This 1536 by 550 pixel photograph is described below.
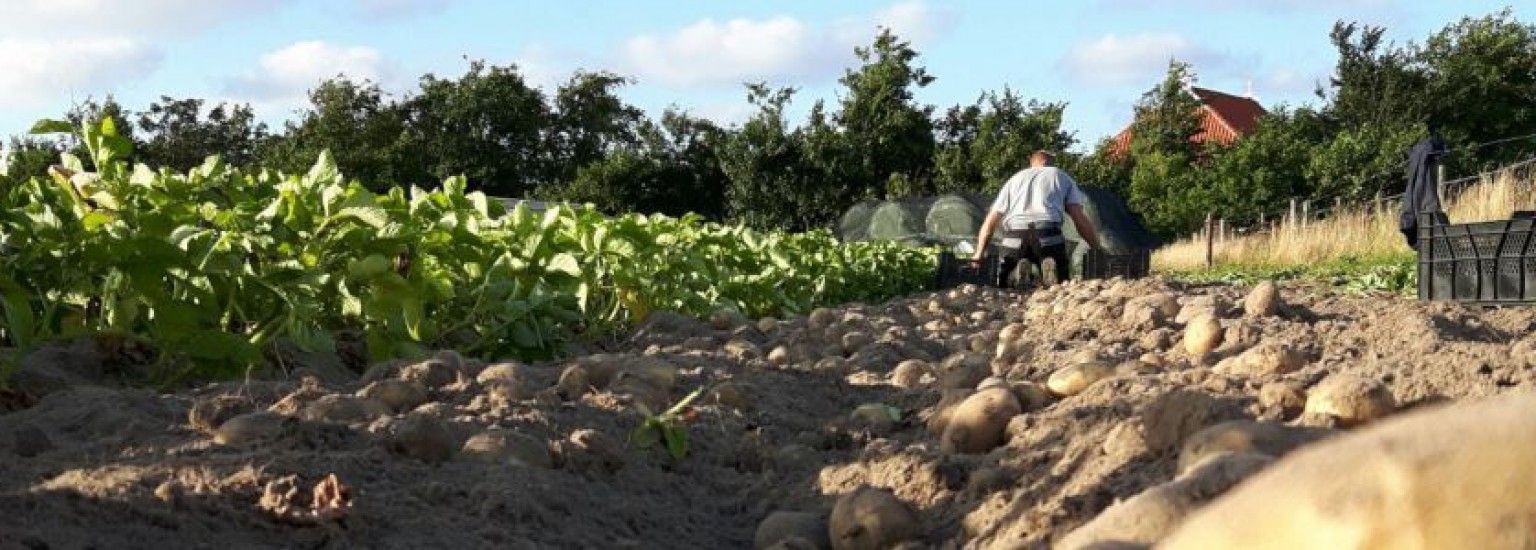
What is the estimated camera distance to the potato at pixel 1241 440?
6.62 feet

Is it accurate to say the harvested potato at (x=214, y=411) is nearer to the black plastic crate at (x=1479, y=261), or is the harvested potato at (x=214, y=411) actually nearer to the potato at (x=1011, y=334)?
the potato at (x=1011, y=334)

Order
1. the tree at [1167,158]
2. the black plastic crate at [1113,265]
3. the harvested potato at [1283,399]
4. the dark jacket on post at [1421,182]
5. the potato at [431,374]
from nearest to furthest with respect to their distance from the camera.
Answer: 1. the harvested potato at [1283,399]
2. the potato at [431,374]
3. the black plastic crate at [1113,265]
4. the dark jacket on post at [1421,182]
5. the tree at [1167,158]

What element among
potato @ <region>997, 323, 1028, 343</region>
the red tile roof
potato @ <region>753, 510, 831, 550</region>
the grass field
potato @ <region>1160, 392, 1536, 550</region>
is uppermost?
the red tile roof

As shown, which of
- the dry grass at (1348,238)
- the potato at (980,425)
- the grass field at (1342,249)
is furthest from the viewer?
the dry grass at (1348,238)

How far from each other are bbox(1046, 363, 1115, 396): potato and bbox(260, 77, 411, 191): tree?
128ft

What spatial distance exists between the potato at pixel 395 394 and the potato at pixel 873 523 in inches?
42.5

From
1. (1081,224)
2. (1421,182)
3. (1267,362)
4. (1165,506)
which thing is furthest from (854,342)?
(1421,182)

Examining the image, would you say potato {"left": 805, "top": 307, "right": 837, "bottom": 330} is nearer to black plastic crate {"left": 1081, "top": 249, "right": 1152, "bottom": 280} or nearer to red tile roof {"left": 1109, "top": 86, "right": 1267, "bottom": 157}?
black plastic crate {"left": 1081, "top": 249, "right": 1152, "bottom": 280}

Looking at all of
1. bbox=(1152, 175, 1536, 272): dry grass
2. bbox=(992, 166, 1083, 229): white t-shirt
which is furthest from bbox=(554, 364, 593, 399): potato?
bbox=(1152, 175, 1536, 272): dry grass

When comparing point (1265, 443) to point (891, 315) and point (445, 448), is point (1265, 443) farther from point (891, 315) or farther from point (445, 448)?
point (891, 315)

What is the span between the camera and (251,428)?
2570 millimetres

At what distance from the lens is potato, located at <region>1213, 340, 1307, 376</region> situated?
A: 3184mm

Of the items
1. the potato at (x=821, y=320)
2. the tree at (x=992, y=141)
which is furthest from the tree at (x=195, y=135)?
the potato at (x=821, y=320)

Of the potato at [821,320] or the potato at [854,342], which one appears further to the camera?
the potato at [821,320]
